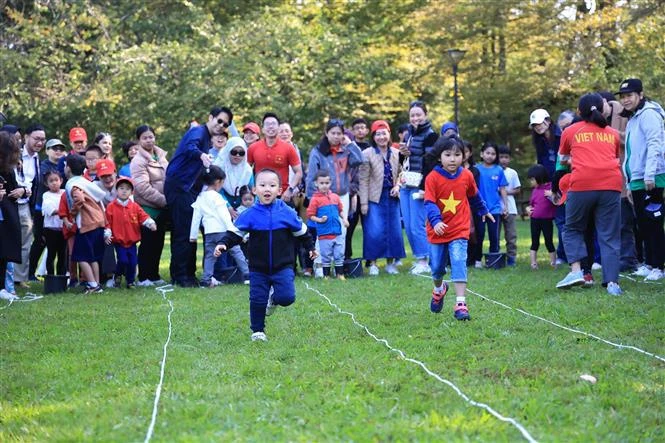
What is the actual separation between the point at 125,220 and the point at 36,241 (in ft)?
5.88

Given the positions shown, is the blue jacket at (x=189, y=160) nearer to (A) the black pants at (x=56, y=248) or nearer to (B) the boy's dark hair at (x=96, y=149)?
(B) the boy's dark hair at (x=96, y=149)

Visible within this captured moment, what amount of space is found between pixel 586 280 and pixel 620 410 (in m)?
5.16

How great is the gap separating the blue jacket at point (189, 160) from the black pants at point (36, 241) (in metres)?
1.82

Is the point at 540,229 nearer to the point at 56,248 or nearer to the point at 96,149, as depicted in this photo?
the point at 96,149

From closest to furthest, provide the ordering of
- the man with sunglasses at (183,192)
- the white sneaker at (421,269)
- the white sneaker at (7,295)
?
the white sneaker at (7,295), the man with sunglasses at (183,192), the white sneaker at (421,269)

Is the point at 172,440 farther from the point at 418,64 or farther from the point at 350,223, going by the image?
the point at 418,64

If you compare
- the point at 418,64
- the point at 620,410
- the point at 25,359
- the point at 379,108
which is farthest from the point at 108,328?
the point at 418,64

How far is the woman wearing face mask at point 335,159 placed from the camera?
12398mm

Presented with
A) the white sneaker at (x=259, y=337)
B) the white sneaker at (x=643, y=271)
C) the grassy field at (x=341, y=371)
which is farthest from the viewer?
the white sneaker at (x=643, y=271)

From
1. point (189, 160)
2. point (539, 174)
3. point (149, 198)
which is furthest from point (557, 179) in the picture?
point (149, 198)

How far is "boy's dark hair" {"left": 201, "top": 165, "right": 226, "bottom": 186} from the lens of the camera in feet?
39.5

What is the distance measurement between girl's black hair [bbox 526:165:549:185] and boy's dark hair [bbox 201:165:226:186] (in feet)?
13.1

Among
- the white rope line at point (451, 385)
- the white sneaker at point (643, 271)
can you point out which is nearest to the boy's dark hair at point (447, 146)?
the white rope line at point (451, 385)

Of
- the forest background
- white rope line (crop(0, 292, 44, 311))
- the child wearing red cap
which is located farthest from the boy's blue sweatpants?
the forest background
